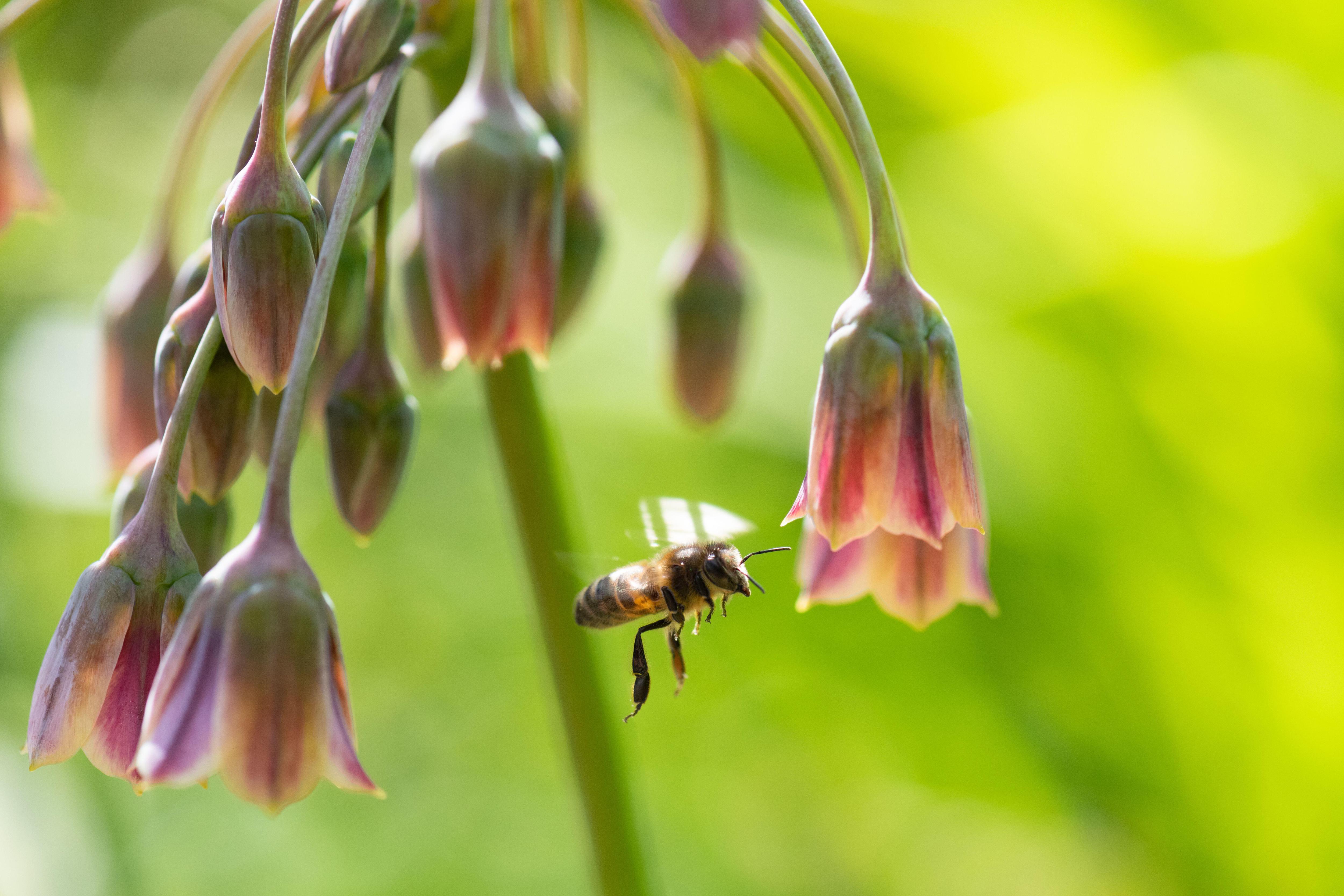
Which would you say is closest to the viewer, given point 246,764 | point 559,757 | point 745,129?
point 246,764

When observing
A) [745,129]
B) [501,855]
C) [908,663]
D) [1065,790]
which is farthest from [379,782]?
[745,129]

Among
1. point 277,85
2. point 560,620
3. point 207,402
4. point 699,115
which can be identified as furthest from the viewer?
point 699,115

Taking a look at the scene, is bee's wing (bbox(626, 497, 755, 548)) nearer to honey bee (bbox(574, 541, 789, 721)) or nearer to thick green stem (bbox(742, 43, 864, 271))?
honey bee (bbox(574, 541, 789, 721))

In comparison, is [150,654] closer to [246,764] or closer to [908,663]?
[246,764]

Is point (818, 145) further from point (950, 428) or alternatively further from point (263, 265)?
point (263, 265)

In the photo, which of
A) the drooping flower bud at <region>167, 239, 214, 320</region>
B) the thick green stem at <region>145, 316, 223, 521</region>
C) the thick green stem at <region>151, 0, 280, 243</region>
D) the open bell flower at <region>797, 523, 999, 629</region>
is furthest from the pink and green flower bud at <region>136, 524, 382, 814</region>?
the thick green stem at <region>151, 0, 280, 243</region>

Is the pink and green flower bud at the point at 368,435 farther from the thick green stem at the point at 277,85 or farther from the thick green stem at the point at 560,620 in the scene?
the thick green stem at the point at 277,85

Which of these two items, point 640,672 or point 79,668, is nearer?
point 79,668

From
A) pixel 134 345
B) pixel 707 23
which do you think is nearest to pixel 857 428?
pixel 707 23
